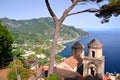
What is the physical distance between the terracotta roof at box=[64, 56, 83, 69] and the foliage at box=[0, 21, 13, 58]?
736 cm

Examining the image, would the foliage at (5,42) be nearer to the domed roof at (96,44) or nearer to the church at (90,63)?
the church at (90,63)

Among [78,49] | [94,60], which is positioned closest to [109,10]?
[94,60]

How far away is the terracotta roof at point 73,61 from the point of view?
2650cm

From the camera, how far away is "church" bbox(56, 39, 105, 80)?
80.7 ft

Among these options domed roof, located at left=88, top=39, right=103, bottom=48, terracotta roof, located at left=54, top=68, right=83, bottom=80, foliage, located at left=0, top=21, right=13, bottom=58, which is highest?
foliage, located at left=0, top=21, right=13, bottom=58

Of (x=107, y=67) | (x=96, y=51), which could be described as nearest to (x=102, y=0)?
(x=96, y=51)

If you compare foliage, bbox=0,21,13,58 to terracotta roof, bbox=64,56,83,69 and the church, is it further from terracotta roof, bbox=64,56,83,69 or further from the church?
terracotta roof, bbox=64,56,83,69

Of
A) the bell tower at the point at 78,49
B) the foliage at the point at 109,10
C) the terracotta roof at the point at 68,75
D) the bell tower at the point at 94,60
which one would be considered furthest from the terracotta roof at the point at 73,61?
the foliage at the point at 109,10

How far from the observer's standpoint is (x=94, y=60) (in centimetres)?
2500

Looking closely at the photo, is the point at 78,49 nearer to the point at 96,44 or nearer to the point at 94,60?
the point at 94,60

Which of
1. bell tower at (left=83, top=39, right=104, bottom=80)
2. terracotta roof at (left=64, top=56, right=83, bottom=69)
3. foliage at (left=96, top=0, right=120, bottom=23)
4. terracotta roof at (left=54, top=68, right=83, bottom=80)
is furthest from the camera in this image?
terracotta roof at (left=64, top=56, right=83, bottom=69)

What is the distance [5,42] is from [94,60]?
9927 millimetres

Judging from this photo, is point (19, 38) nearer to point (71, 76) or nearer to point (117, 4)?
point (71, 76)

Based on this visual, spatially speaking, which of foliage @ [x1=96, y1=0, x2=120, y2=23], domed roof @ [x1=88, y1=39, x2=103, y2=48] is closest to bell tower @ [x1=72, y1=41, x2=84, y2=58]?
domed roof @ [x1=88, y1=39, x2=103, y2=48]
